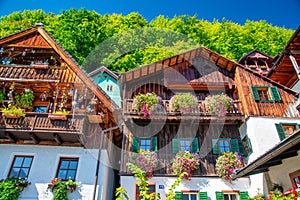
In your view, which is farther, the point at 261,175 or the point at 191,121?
the point at 191,121

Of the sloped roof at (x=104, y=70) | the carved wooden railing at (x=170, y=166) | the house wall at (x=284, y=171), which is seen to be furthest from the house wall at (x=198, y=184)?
the sloped roof at (x=104, y=70)

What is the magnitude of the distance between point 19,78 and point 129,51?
1812cm

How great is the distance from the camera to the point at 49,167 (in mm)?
10586

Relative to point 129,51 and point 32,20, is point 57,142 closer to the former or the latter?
point 129,51

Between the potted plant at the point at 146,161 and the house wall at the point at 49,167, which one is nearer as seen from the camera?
the house wall at the point at 49,167

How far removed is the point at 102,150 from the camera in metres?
11.2

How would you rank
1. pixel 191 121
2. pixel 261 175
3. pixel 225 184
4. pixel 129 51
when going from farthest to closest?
pixel 129 51
pixel 191 121
pixel 225 184
pixel 261 175

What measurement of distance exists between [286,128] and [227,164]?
3.99 metres

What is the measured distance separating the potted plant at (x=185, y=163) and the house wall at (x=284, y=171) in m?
3.35

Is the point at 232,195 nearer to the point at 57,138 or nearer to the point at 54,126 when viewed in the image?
the point at 57,138

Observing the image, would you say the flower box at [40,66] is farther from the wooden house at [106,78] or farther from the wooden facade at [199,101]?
the wooden house at [106,78]

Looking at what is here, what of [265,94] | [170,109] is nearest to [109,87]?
[170,109]

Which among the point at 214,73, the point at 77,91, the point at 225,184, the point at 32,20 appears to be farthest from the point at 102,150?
the point at 32,20

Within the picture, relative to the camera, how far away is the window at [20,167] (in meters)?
10.5
